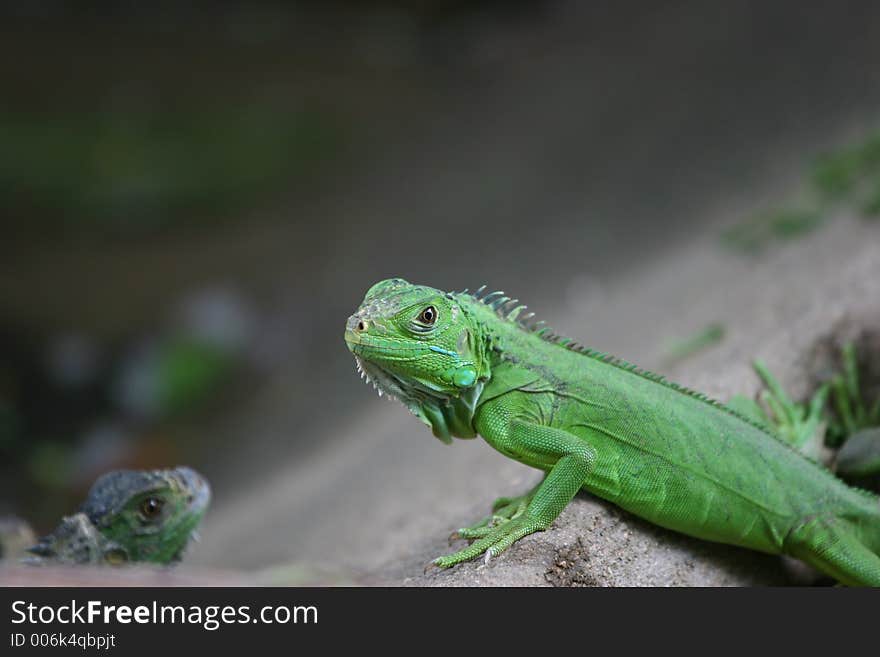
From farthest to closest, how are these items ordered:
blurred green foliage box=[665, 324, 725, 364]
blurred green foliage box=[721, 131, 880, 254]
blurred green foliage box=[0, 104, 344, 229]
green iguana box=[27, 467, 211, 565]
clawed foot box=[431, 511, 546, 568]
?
blurred green foliage box=[0, 104, 344, 229], blurred green foliage box=[721, 131, 880, 254], blurred green foliage box=[665, 324, 725, 364], green iguana box=[27, 467, 211, 565], clawed foot box=[431, 511, 546, 568]

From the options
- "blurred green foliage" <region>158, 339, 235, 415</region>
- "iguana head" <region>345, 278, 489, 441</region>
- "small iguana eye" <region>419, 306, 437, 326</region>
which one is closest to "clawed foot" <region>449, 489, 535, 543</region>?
"iguana head" <region>345, 278, 489, 441</region>

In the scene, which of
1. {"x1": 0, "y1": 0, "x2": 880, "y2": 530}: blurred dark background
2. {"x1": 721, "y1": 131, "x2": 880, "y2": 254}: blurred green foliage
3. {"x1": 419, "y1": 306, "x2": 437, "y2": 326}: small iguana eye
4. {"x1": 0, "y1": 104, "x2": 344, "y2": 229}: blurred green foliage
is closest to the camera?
{"x1": 419, "y1": 306, "x2": 437, "y2": 326}: small iguana eye

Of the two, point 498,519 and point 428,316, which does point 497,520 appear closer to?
point 498,519

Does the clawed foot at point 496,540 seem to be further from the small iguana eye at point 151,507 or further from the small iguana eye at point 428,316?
the small iguana eye at point 151,507

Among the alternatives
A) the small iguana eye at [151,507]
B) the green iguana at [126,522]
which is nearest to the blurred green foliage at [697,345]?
the green iguana at [126,522]

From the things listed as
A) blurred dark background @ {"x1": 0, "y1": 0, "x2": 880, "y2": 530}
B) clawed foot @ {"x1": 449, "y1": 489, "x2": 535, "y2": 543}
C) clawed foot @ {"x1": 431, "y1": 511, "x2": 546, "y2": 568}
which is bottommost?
clawed foot @ {"x1": 431, "y1": 511, "x2": 546, "y2": 568}

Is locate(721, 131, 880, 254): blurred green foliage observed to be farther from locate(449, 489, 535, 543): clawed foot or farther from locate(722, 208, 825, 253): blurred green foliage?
locate(449, 489, 535, 543): clawed foot
